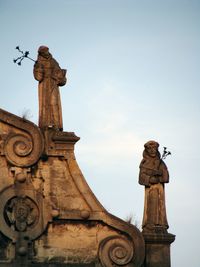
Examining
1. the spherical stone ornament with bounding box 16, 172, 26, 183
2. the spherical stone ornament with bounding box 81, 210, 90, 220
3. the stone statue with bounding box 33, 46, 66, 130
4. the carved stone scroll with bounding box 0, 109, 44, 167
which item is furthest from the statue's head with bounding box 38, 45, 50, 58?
the spherical stone ornament with bounding box 81, 210, 90, 220

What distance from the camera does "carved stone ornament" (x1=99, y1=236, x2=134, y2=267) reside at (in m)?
18.4

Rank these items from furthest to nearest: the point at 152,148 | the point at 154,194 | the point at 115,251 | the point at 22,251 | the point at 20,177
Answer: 1. the point at 152,148
2. the point at 154,194
3. the point at 115,251
4. the point at 20,177
5. the point at 22,251

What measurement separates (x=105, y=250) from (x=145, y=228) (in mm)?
1174

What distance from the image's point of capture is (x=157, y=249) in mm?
18688

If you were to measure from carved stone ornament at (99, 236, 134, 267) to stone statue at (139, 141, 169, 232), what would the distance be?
66 cm

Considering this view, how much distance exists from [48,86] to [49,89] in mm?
83

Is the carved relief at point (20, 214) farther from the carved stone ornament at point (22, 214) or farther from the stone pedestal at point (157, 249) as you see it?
the stone pedestal at point (157, 249)

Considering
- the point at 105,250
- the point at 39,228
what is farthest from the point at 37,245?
the point at 105,250

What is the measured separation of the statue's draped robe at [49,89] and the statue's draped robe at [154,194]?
2.43 metres

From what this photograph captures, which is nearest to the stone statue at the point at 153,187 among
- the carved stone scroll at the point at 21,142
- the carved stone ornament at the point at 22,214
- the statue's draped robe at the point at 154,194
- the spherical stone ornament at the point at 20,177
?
the statue's draped robe at the point at 154,194

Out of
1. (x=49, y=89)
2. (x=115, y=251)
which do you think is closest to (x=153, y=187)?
(x=115, y=251)

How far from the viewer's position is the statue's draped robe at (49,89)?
62.4 feet

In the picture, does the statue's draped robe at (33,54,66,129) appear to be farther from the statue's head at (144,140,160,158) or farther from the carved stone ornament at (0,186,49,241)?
the statue's head at (144,140,160,158)

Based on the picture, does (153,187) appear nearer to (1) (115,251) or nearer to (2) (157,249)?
(2) (157,249)
